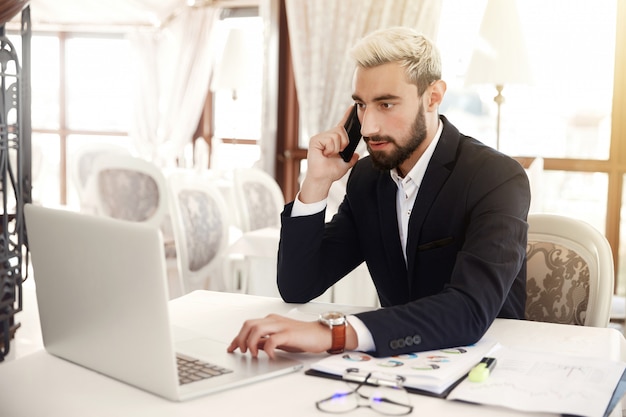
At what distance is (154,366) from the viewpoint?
1062 mm

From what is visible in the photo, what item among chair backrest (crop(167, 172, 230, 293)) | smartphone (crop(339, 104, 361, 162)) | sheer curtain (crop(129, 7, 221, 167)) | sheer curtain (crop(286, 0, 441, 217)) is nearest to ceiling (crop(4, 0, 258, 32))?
sheer curtain (crop(129, 7, 221, 167))

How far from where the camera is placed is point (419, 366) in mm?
1224

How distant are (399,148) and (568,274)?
1.82 ft

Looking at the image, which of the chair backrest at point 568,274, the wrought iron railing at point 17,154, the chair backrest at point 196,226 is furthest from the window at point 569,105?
the wrought iron railing at point 17,154

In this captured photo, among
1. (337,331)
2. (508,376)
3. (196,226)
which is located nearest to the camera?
(508,376)

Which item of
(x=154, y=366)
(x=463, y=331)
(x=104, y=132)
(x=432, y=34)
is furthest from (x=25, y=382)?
(x=104, y=132)

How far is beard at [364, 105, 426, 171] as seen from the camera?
1798 mm

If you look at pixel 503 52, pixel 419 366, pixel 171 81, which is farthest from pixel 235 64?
pixel 419 366

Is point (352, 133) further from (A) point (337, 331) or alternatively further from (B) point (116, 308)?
(B) point (116, 308)

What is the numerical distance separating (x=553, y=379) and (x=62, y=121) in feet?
29.1

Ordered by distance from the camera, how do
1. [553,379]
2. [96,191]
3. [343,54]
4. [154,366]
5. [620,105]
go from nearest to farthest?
[154,366]
[553,379]
[96,191]
[620,105]
[343,54]

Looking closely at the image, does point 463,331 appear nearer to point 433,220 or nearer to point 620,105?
point 433,220

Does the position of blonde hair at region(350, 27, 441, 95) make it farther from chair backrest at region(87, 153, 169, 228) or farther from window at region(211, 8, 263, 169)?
window at region(211, 8, 263, 169)

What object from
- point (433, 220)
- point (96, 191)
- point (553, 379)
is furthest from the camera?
point (96, 191)
